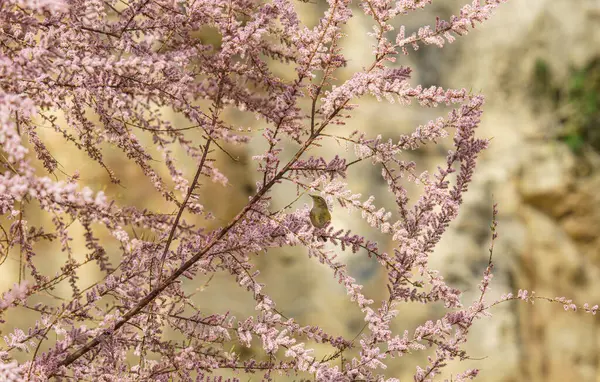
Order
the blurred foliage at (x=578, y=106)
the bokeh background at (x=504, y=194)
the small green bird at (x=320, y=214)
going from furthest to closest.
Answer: the blurred foliage at (x=578, y=106) → the bokeh background at (x=504, y=194) → the small green bird at (x=320, y=214)

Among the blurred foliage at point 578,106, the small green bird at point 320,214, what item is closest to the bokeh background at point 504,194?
the blurred foliage at point 578,106

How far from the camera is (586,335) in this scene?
13.6ft

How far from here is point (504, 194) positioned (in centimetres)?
420

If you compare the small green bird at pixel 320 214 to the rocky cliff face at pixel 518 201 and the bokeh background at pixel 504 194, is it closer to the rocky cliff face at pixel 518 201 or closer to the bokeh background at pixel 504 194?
the bokeh background at pixel 504 194

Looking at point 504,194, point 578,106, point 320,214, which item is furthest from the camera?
point 578,106

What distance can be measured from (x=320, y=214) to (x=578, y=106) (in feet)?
12.5

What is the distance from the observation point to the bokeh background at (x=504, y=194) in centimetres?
372

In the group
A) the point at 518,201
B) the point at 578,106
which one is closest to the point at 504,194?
the point at 518,201

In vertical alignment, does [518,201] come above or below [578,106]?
below

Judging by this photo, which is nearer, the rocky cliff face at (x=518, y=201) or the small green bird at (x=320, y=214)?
the small green bird at (x=320, y=214)

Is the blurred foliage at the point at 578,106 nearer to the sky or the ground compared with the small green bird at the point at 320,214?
nearer to the sky

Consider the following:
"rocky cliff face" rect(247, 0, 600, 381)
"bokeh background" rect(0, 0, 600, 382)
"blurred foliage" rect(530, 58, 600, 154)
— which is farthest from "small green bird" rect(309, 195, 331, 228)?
"blurred foliage" rect(530, 58, 600, 154)

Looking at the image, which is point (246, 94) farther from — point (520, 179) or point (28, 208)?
point (520, 179)

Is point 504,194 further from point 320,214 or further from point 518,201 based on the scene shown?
point 320,214
